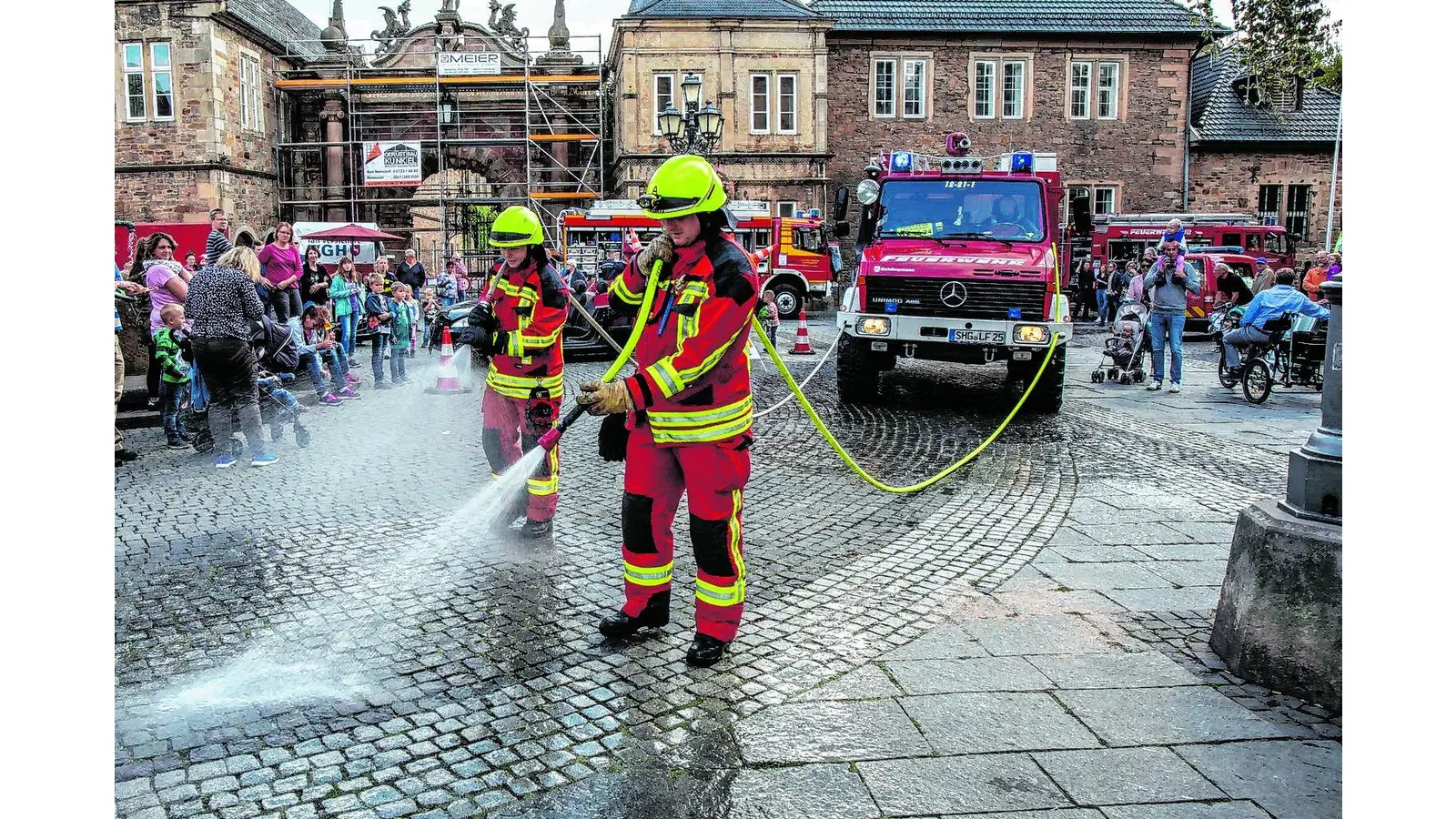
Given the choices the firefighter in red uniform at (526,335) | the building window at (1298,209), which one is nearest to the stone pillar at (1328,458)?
the firefighter in red uniform at (526,335)

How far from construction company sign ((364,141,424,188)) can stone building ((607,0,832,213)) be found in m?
6.53

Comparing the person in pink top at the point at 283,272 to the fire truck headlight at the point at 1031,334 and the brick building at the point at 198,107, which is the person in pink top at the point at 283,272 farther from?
the fire truck headlight at the point at 1031,334

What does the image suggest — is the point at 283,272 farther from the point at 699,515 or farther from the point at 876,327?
the point at 699,515

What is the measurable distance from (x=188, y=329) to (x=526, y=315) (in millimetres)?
3999

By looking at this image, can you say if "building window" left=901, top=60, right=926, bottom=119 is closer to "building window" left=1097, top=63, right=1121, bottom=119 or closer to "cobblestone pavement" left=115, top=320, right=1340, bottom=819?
"building window" left=1097, top=63, right=1121, bottom=119

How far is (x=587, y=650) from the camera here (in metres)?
4.46

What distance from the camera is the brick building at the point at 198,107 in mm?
11812

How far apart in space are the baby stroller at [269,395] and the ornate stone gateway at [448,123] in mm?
23750

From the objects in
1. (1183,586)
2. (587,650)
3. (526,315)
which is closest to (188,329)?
(526,315)

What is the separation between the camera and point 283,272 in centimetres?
1191

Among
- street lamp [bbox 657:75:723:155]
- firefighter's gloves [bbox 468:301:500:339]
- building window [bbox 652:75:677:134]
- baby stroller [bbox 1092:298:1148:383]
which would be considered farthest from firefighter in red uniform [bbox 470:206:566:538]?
building window [bbox 652:75:677:134]

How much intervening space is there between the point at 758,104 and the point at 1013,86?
851cm

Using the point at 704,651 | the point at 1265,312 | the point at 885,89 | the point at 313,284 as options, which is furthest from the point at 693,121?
the point at 885,89

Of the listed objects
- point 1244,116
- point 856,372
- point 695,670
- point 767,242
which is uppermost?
point 1244,116
